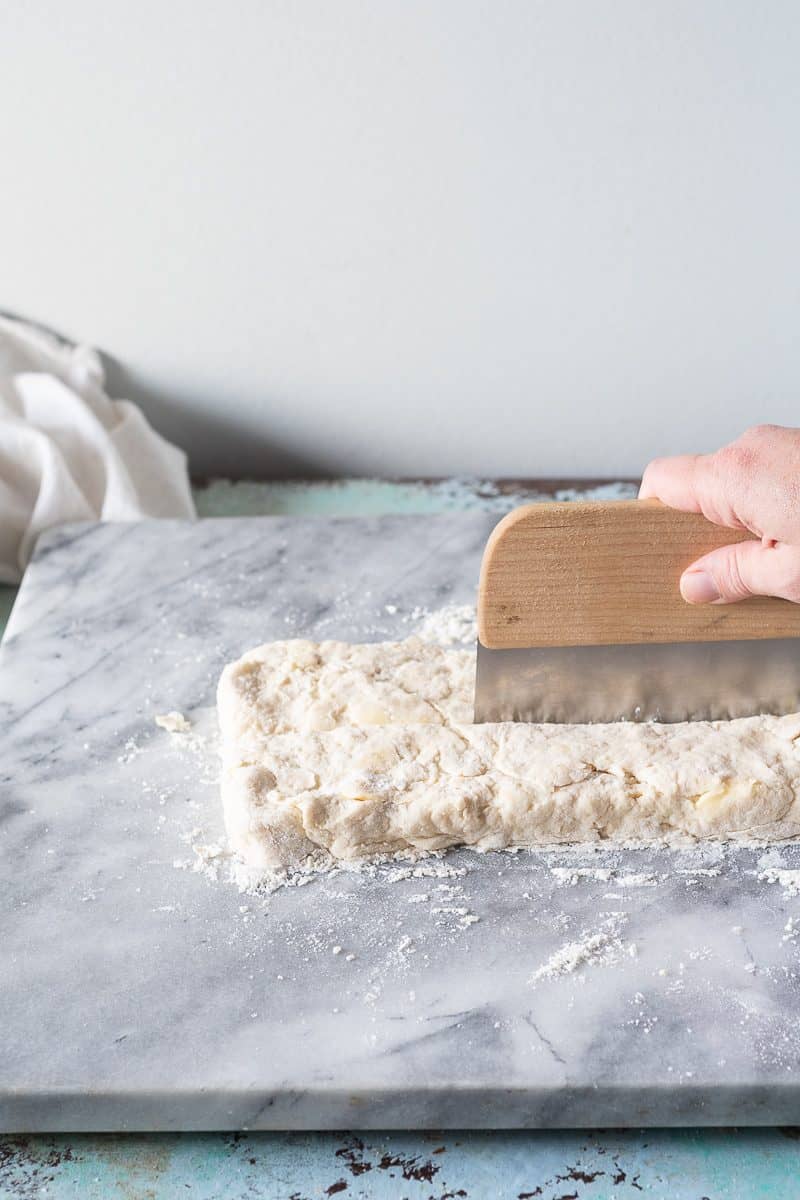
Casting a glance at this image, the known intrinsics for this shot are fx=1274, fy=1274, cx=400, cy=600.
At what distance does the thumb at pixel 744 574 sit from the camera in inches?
55.6

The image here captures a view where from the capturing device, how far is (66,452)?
220cm

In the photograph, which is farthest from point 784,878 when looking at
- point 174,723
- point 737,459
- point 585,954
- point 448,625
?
point 174,723

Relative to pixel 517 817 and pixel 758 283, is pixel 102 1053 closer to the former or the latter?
pixel 517 817

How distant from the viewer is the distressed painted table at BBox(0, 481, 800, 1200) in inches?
46.5

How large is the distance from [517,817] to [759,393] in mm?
1287

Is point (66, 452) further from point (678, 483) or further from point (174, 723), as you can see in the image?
point (678, 483)

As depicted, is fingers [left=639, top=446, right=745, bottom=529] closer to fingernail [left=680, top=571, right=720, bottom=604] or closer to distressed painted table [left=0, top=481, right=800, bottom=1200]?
fingernail [left=680, top=571, right=720, bottom=604]

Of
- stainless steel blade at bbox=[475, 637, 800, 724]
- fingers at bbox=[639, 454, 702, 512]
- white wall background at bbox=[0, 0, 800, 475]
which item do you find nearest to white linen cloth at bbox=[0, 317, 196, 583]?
white wall background at bbox=[0, 0, 800, 475]

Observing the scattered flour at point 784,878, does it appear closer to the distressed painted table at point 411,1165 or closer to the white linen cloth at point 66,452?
the distressed painted table at point 411,1165

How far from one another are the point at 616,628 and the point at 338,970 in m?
0.51

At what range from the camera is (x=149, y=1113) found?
47.0 inches

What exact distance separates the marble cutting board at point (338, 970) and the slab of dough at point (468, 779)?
0.04 m

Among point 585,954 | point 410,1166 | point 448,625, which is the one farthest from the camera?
point 448,625

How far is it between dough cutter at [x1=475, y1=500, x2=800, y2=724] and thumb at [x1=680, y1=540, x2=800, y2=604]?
15 millimetres
